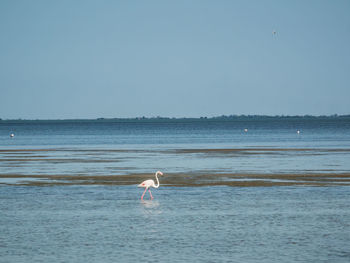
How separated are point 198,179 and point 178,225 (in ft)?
39.9

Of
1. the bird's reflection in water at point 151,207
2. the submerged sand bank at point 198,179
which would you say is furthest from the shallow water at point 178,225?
the submerged sand bank at point 198,179

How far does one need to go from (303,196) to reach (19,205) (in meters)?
9.88

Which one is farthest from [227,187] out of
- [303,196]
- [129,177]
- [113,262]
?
[113,262]

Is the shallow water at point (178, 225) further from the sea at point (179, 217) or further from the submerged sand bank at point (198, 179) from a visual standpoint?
the submerged sand bank at point (198, 179)

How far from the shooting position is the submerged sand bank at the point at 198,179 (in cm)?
2859

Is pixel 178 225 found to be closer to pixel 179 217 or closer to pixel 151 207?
pixel 179 217

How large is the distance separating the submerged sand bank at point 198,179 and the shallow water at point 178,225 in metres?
2.52

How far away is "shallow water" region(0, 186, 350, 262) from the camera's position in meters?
15.1

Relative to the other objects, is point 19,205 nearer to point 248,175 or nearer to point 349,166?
point 248,175

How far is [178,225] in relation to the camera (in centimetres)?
1838

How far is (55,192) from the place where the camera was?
84.9 feet

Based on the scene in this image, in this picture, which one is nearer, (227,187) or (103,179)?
(227,187)

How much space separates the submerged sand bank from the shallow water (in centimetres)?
252

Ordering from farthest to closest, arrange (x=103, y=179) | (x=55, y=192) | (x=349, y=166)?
(x=349, y=166), (x=103, y=179), (x=55, y=192)
